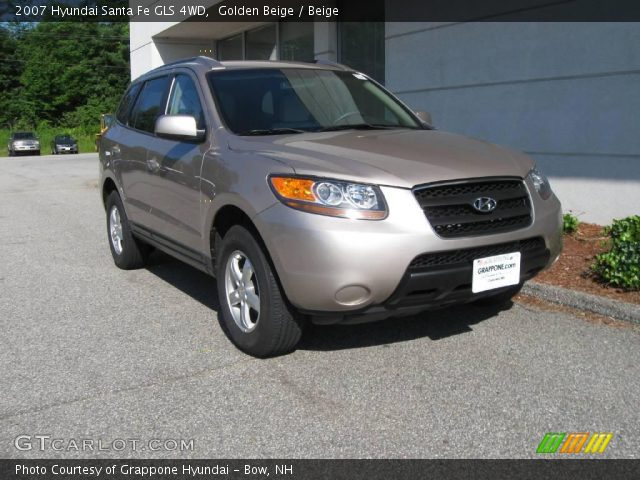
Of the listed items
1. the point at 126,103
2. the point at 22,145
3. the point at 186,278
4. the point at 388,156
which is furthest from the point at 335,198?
the point at 22,145

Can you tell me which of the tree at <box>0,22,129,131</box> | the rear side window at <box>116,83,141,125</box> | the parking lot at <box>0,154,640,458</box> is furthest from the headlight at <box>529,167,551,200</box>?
the tree at <box>0,22,129,131</box>

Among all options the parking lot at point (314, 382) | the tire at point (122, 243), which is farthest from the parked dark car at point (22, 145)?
the parking lot at point (314, 382)

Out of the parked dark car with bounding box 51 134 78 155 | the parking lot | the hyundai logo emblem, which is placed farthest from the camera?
the parked dark car with bounding box 51 134 78 155

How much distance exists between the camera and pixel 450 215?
3.72 metres

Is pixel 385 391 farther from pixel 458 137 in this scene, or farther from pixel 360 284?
pixel 458 137

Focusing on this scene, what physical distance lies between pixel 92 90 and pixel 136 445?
6267cm

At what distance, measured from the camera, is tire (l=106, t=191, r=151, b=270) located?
639 cm

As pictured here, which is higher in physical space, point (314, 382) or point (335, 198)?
point (335, 198)

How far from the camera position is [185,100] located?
202 inches

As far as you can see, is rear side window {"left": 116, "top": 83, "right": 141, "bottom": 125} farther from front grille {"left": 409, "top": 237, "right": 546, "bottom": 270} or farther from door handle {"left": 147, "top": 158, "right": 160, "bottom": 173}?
front grille {"left": 409, "top": 237, "right": 546, "bottom": 270}

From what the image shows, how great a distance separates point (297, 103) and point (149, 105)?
1.73m

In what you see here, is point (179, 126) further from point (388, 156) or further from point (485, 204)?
point (485, 204)

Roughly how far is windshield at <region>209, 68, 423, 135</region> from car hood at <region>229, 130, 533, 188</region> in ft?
0.85

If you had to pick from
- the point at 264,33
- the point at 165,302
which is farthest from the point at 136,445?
the point at 264,33
